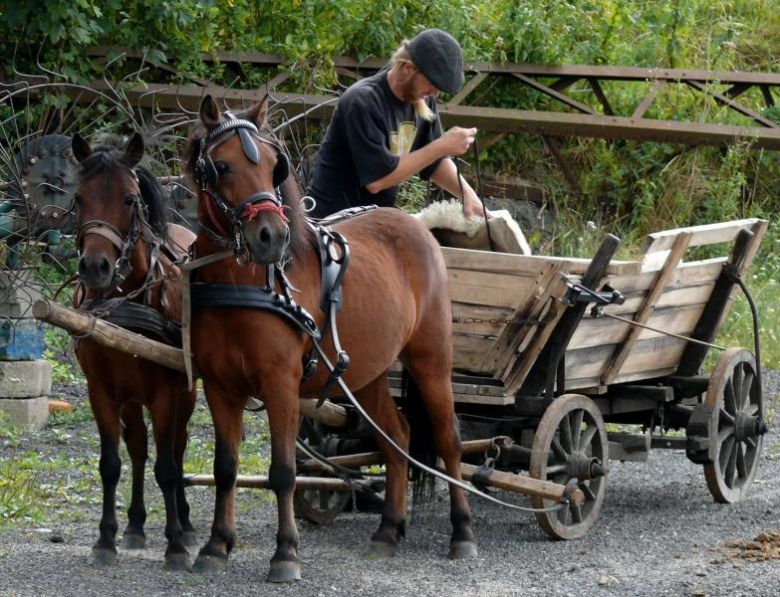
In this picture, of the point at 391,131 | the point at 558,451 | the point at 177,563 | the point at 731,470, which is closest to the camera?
the point at 177,563

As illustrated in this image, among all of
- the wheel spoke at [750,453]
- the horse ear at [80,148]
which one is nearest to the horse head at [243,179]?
the horse ear at [80,148]

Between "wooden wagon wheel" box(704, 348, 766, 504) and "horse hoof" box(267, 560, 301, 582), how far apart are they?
8.62 feet

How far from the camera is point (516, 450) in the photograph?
6.16 meters

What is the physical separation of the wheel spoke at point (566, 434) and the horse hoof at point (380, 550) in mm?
982

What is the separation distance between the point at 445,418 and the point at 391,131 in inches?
54.4

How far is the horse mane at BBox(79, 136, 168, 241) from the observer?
16.9 feet

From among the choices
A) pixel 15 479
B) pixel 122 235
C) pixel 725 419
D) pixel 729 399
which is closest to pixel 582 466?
pixel 725 419

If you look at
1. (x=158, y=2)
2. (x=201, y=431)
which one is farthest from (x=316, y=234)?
(x=158, y=2)

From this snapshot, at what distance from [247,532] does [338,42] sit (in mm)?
6980

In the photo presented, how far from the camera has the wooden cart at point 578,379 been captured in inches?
237

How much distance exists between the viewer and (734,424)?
6.99m

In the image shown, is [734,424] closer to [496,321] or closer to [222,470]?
[496,321]

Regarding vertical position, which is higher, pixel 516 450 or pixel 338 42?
pixel 338 42

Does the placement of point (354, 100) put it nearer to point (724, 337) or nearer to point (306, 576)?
point (306, 576)
